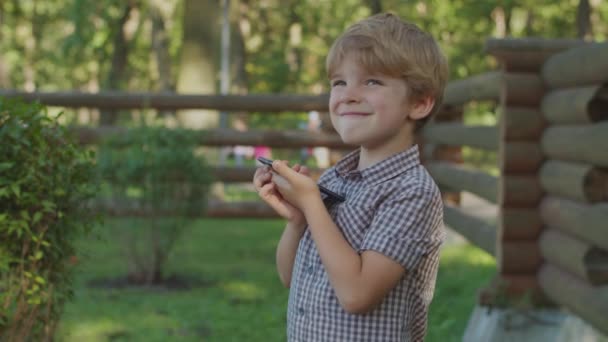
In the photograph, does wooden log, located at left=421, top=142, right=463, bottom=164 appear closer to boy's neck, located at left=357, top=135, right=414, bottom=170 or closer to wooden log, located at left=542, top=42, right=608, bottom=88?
wooden log, located at left=542, top=42, right=608, bottom=88

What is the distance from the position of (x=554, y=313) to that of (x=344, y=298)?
12.7 feet

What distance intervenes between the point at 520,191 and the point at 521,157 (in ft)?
0.68

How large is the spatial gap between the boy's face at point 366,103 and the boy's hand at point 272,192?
0.53 ft

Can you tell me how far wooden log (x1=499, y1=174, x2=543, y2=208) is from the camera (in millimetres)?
5918

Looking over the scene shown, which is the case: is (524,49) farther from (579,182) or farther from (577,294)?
(577,294)

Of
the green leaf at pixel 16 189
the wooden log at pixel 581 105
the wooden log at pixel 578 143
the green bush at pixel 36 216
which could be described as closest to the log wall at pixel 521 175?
A: the wooden log at pixel 578 143

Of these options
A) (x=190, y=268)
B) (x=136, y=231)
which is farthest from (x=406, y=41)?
(x=190, y=268)

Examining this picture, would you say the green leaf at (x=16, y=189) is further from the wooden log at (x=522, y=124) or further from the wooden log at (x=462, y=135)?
the wooden log at (x=462, y=135)

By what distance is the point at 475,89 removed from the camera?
7117 mm

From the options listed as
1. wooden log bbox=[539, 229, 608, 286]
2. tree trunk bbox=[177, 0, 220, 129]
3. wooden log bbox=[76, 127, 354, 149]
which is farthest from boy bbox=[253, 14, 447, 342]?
tree trunk bbox=[177, 0, 220, 129]

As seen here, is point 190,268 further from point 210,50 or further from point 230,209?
point 210,50

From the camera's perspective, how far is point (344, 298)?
210cm

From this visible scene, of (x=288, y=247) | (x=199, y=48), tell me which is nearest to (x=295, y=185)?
(x=288, y=247)

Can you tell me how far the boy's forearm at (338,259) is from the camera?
2.08 meters
